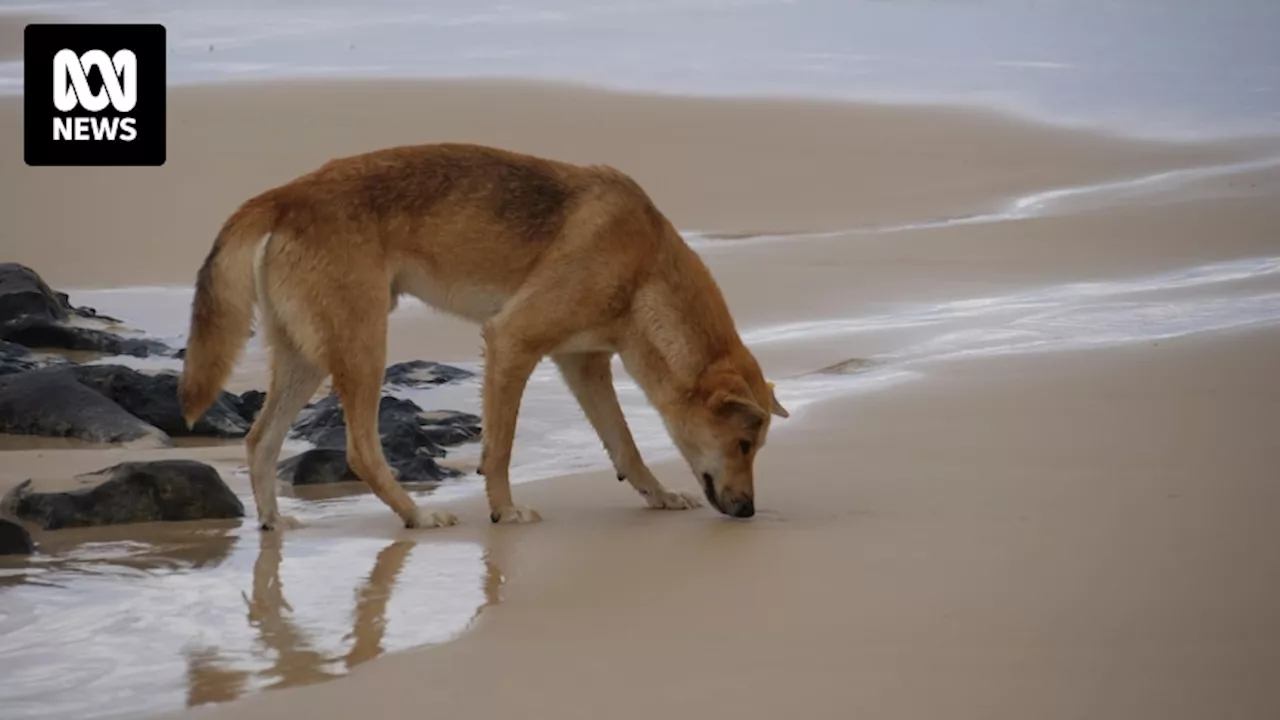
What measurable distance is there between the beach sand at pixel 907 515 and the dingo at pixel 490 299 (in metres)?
0.29

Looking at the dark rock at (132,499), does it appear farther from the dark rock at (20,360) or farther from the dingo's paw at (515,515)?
the dark rock at (20,360)

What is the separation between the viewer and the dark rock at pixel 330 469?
8523mm

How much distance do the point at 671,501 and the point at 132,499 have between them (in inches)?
93.1

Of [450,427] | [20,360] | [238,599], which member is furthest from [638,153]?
[238,599]

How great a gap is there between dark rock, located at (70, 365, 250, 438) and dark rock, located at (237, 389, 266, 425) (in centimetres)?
20

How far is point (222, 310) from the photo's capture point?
7.47m

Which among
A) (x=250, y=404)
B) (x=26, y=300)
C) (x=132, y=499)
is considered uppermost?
(x=132, y=499)

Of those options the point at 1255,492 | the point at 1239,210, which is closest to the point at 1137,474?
the point at 1255,492

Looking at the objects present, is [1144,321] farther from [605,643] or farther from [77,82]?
[77,82]

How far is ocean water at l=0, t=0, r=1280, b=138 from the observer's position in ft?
89.5

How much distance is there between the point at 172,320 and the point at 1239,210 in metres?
10.5

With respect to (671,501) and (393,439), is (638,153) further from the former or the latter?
(671,501)

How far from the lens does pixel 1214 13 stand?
38.2m

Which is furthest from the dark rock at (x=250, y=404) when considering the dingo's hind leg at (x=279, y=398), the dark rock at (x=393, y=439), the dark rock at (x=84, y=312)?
the dark rock at (x=84, y=312)
